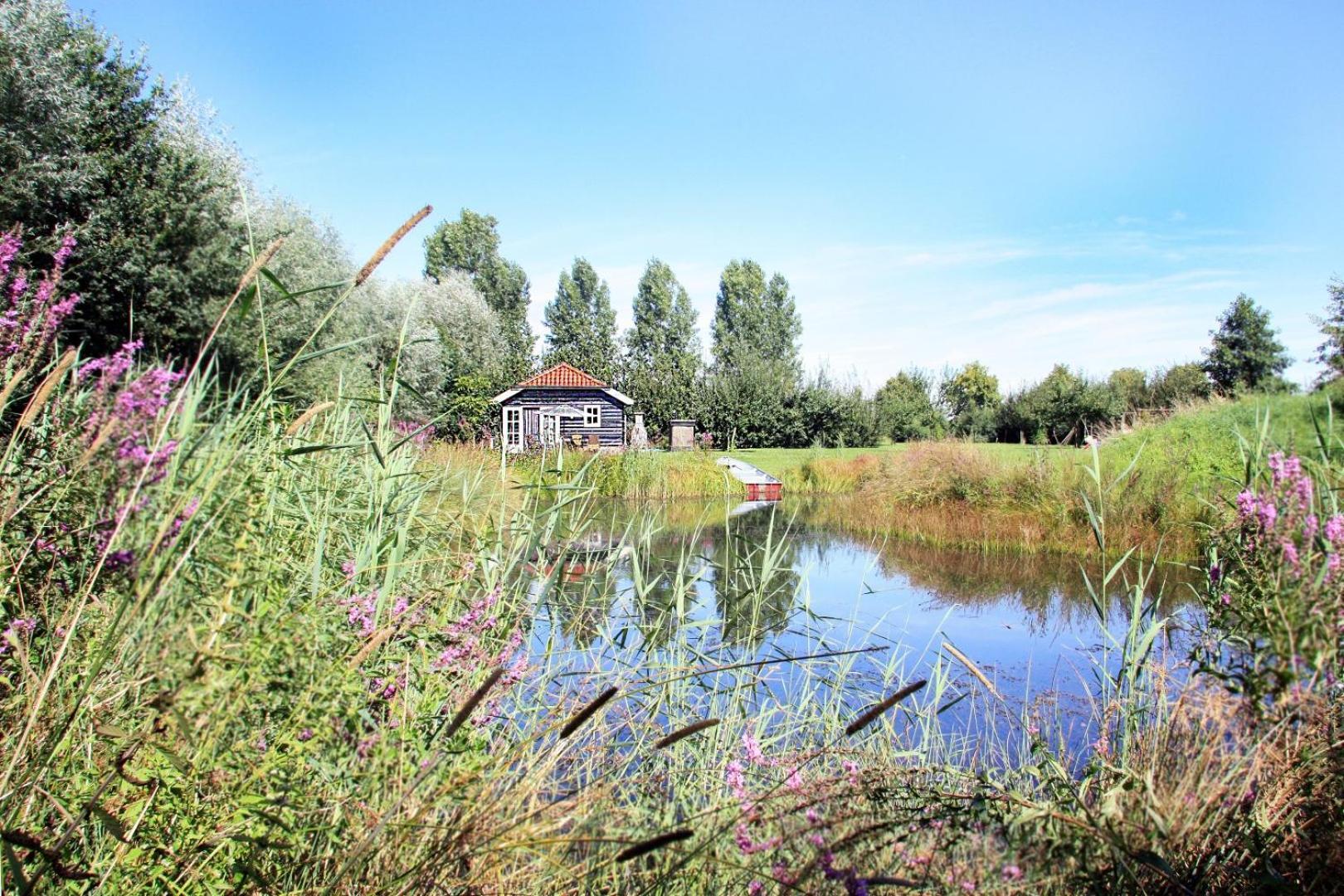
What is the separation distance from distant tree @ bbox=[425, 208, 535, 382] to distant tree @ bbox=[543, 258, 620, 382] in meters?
1.78

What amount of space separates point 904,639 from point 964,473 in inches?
331

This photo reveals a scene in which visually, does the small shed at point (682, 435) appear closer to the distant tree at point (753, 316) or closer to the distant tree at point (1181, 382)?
the distant tree at point (753, 316)

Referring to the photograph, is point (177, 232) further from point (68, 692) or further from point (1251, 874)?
point (1251, 874)

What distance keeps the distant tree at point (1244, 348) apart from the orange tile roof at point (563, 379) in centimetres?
2679

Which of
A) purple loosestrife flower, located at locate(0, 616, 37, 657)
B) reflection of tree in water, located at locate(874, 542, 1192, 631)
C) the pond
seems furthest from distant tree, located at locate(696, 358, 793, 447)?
purple loosestrife flower, located at locate(0, 616, 37, 657)

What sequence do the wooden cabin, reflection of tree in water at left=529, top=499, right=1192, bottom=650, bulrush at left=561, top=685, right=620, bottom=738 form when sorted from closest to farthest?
bulrush at left=561, top=685, right=620, bottom=738 < reflection of tree in water at left=529, top=499, right=1192, bottom=650 < the wooden cabin

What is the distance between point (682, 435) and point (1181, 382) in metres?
21.5

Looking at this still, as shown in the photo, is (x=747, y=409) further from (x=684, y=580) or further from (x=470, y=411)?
(x=684, y=580)

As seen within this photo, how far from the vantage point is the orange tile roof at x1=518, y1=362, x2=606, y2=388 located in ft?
97.9

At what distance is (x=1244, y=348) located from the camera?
35062 millimetres

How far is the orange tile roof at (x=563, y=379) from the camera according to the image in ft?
97.9

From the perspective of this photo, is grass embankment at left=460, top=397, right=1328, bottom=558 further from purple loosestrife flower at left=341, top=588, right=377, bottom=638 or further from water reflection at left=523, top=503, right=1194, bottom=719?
purple loosestrife flower at left=341, top=588, right=377, bottom=638

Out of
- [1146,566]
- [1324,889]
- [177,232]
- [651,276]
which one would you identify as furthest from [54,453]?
[651,276]

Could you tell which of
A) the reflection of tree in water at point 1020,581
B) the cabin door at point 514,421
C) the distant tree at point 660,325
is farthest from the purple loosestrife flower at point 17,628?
the distant tree at point 660,325
